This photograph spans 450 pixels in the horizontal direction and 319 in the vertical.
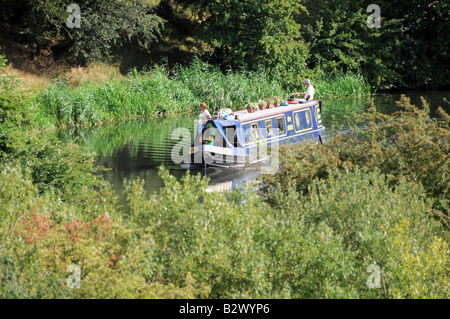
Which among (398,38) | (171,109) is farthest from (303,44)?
(171,109)

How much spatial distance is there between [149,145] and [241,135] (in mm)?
4680

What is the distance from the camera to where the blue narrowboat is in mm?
16453

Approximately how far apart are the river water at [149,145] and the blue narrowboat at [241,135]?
44 centimetres

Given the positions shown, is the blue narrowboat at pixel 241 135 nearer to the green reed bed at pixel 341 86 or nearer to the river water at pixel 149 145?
the river water at pixel 149 145

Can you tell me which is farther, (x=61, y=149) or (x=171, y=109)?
(x=171, y=109)

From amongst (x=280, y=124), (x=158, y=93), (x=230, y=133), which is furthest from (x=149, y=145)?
(x=158, y=93)

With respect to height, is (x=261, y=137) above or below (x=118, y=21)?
below

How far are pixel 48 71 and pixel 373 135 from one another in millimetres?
20804

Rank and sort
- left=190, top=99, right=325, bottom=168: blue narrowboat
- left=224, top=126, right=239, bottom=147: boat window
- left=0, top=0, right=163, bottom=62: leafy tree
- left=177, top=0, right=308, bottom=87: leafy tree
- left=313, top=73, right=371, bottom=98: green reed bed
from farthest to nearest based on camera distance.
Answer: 1. left=313, top=73, right=371, bottom=98: green reed bed
2. left=177, top=0, right=308, bottom=87: leafy tree
3. left=0, top=0, right=163, bottom=62: leafy tree
4. left=224, top=126, right=239, bottom=147: boat window
5. left=190, top=99, right=325, bottom=168: blue narrowboat

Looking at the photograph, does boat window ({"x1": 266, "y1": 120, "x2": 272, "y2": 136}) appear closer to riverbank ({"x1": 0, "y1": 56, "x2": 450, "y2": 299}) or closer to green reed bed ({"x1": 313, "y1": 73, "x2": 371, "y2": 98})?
riverbank ({"x1": 0, "y1": 56, "x2": 450, "y2": 299})

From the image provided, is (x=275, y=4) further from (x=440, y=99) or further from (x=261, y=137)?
(x=261, y=137)

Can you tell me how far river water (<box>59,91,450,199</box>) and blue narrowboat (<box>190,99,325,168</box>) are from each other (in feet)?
1.45

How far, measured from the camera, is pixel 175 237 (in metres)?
6.73

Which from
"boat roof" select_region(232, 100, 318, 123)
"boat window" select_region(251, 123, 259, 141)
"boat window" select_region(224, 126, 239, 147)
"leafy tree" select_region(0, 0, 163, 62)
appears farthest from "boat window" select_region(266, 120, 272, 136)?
"leafy tree" select_region(0, 0, 163, 62)
